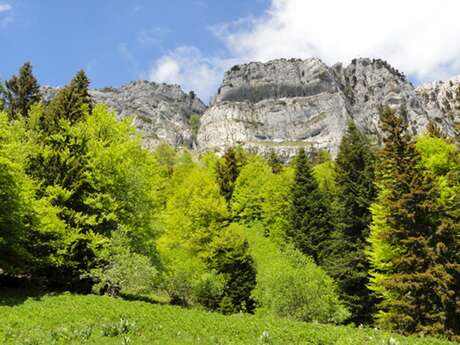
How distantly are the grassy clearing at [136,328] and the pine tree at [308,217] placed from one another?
2455 centimetres

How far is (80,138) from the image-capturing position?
2844 centimetres

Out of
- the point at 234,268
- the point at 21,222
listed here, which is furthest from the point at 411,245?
the point at 21,222

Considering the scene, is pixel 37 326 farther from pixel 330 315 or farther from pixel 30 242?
pixel 330 315

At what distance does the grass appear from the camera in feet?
45.2

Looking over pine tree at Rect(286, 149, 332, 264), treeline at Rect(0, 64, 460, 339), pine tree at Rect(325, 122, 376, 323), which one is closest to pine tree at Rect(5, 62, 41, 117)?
treeline at Rect(0, 64, 460, 339)

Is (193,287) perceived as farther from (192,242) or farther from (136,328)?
(136,328)

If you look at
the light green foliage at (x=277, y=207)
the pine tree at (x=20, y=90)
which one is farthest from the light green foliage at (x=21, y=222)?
the light green foliage at (x=277, y=207)

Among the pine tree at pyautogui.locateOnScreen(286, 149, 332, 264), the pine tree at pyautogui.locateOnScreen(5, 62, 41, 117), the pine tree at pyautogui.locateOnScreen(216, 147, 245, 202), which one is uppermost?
the pine tree at pyautogui.locateOnScreen(5, 62, 41, 117)

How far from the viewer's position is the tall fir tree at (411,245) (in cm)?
2373

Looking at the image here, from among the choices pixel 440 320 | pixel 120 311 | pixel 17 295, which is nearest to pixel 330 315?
pixel 440 320

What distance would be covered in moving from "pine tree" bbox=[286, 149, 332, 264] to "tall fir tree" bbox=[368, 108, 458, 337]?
14.9 metres

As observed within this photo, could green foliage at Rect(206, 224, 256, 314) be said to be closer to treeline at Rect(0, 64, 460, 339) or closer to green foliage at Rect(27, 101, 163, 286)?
treeline at Rect(0, 64, 460, 339)

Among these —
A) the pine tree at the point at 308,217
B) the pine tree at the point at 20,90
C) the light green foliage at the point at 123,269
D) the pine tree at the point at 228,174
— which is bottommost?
the light green foliage at the point at 123,269

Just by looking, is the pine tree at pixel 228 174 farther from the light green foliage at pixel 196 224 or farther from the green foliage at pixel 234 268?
the green foliage at pixel 234 268
